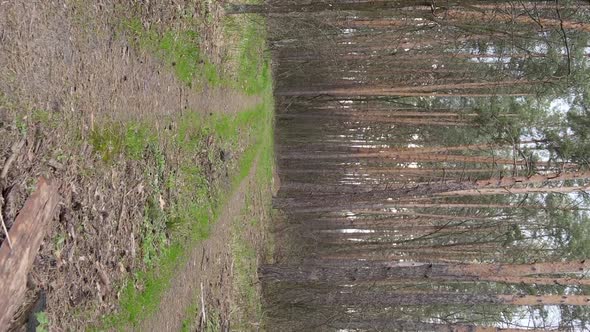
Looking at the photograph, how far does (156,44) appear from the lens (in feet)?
24.5

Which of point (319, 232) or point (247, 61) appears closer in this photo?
point (247, 61)

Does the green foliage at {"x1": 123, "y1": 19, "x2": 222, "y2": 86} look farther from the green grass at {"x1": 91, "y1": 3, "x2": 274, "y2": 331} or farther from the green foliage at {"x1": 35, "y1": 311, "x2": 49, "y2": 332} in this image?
the green foliage at {"x1": 35, "y1": 311, "x2": 49, "y2": 332}

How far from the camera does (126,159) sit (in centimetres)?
620

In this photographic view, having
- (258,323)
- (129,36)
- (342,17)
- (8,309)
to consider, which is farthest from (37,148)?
(342,17)

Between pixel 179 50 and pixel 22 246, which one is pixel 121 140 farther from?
pixel 179 50

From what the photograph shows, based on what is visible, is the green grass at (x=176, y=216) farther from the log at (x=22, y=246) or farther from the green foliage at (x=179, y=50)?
the log at (x=22, y=246)

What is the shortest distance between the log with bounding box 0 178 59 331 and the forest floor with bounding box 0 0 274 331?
116 mm

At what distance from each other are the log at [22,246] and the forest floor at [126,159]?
116 millimetres

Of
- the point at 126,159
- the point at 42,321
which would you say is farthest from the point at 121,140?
the point at 42,321

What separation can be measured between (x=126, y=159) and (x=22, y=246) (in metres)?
2.16

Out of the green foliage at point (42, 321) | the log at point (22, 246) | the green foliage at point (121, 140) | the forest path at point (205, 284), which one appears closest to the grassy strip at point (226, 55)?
the green foliage at point (121, 140)

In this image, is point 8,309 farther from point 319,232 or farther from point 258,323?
point 319,232

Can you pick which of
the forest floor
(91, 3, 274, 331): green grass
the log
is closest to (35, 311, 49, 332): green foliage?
the forest floor

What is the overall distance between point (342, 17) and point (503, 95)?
229 inches
